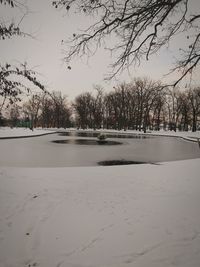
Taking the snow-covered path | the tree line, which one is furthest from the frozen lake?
the tree line

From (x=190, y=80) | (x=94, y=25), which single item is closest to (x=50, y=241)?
(x=94, y=25)

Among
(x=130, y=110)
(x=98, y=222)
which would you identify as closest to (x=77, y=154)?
(x=98, y=222)

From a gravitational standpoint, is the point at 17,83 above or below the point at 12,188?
above

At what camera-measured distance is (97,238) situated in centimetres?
466

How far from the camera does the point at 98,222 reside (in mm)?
5355

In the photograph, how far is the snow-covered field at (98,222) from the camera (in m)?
4.05

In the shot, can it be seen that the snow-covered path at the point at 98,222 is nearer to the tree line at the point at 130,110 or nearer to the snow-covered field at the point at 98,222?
the snow-covered field at the point at 98,222

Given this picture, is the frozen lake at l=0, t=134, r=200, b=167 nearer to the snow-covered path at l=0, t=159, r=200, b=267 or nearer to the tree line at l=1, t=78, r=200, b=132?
the snow-covered path at l=0, t=159, r=200, b=267

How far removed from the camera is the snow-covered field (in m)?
4.05

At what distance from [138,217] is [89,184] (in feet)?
9.91

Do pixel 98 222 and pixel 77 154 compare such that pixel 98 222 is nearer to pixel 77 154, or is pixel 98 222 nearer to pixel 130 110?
pixel 77 154

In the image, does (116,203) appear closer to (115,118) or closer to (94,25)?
(94,25)

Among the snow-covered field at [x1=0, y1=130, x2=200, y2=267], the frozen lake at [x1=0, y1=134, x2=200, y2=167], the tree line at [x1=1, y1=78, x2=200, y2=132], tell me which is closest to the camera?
the snow-covered field at [x1=0, y1=130, x2=200, y2=267]

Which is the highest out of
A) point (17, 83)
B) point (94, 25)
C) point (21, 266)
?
point (94, 25)
